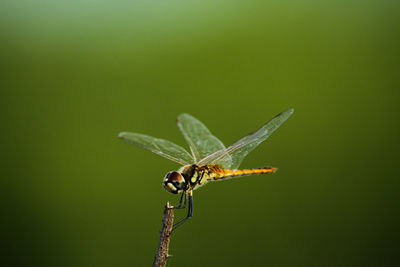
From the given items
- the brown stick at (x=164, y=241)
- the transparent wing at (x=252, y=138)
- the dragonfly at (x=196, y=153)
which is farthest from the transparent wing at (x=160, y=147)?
the brown stick at (x=164, y=241)

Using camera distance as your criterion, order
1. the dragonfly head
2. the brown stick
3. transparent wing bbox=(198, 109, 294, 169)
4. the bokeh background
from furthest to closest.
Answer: the bokeh background < transparent wing bbox=(198, 109, 294, 169) < the dragonfly head < the brown stick

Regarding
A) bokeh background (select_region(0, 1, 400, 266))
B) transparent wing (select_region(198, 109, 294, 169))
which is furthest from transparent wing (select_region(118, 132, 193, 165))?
bokeh background (select_region(0, 1, 400, 266))

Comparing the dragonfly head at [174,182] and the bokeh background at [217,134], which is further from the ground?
the bokeh background at [217,134]

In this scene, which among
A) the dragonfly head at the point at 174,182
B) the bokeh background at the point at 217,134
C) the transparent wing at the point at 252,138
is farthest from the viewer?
the bokeh background at the point at 217,134

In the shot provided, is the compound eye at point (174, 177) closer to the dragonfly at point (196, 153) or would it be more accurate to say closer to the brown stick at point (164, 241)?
the dragonfly at point (196, 153)

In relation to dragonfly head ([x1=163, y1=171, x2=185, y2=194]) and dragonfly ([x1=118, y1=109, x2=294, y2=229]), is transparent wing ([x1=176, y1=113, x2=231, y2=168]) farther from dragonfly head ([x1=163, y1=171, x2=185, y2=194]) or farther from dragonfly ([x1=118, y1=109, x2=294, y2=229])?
dragonfly head ([x1=163, y1=171, x2=185, y2=194])

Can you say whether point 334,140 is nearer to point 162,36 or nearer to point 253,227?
point 253,227

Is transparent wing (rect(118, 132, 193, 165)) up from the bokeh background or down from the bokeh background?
down

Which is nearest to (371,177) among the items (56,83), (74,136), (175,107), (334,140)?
(334,140)
